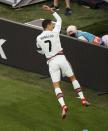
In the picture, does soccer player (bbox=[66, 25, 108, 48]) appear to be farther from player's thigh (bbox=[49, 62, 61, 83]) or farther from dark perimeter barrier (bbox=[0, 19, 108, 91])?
player's thigh (bbox=[49, 62, 61, 83])

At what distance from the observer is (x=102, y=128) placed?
57.0 ft

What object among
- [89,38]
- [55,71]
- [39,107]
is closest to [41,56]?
[89,38]

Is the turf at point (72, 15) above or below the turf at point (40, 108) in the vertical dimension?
below

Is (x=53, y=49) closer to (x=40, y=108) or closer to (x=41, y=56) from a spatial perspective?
(x=40, y=108)

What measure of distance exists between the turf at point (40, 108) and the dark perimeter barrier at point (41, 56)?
0.45 metres

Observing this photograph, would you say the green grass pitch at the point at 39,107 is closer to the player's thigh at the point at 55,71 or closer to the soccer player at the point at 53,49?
the soccer player at the point at 53,49

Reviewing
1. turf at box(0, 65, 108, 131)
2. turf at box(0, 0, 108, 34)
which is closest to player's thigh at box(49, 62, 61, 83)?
turf at box(0, 65, 108, 131)

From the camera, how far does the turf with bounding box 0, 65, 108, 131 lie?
17.4 metres

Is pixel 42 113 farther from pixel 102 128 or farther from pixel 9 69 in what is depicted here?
pixel 9 69

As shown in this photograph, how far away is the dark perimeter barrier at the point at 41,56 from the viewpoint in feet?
64.3

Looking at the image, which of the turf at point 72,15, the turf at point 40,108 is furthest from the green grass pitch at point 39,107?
the turf at point 72,15

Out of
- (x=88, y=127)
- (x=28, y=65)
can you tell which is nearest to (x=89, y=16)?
(x=28, y=65)

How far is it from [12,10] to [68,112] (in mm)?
9952

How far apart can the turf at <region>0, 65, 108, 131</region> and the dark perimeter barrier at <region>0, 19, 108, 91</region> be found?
446 mm
